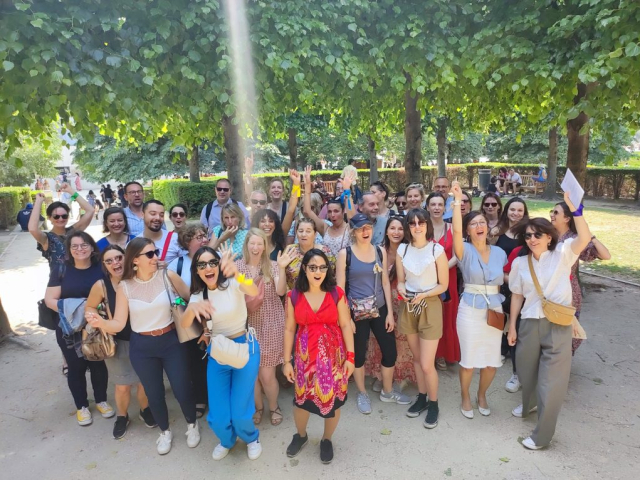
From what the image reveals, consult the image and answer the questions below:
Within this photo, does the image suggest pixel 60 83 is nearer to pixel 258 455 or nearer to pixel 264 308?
pixel 264 308

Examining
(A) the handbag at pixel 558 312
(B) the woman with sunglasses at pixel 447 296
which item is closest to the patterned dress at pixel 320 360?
(B) the woman with sunglasses at pixel 447 296

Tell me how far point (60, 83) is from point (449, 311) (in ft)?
15.8

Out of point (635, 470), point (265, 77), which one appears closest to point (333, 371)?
point (635, 470)

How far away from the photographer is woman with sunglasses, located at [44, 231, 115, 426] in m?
3.85

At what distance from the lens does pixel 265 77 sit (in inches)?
212

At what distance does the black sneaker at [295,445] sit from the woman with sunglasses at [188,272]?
1.06m

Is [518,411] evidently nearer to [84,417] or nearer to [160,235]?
[160,235]

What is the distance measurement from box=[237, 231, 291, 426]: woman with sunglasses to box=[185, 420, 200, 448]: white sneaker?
56 cm

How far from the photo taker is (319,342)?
3.33 m

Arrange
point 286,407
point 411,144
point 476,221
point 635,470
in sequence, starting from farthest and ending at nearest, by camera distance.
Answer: point 411,144
point 286,407
point 476,221
point 635,470

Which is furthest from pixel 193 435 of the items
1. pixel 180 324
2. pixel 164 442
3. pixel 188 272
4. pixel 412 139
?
pixel 412 139

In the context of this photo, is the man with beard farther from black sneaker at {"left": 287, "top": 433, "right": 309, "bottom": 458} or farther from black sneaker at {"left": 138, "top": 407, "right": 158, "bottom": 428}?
black sneaker at {"left": 287, "top": 433, "right": 309, "bottom": 458}

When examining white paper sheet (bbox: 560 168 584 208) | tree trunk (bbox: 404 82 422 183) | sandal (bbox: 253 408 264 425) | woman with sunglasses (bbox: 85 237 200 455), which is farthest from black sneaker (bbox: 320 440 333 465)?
tree trunk (bbox: 404 82 422 183)

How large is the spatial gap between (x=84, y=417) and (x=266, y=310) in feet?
7.09
